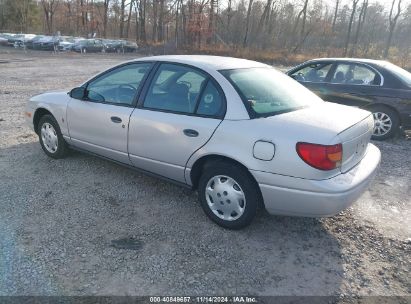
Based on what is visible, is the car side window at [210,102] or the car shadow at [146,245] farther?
the car side window at [210,102]

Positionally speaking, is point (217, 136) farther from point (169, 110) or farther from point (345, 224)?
point (345, 224)

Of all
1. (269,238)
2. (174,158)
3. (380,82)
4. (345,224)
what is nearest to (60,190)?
(174,158)

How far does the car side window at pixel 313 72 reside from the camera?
7.11 metres

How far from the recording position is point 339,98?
6812 millimetres

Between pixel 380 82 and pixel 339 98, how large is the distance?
757mm

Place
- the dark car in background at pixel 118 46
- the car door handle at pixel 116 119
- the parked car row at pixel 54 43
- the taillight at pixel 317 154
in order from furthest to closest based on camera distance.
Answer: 1. the dark car in background at pixel 118 46
2. the parked car row at pixel 54 43
3. the car door handle at pixel 116 119
4. the taillight at pixel 317 154

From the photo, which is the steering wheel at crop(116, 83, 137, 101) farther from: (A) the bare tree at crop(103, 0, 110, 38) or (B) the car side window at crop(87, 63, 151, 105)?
(A) the bare tree at crop(103, 0, 110, 38)

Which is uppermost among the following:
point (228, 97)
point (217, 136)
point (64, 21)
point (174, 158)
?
point (64, 21)

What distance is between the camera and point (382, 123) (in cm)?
661

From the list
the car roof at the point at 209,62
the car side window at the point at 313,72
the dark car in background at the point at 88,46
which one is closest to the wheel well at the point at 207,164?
the car roof at the point at 209,62

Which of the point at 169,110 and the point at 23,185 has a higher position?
the point at 169,110

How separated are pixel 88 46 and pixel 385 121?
34.9 meters

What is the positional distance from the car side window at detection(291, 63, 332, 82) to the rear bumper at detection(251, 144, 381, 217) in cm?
445

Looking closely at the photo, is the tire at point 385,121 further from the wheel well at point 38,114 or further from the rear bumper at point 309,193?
the wheel well at point 38,114
